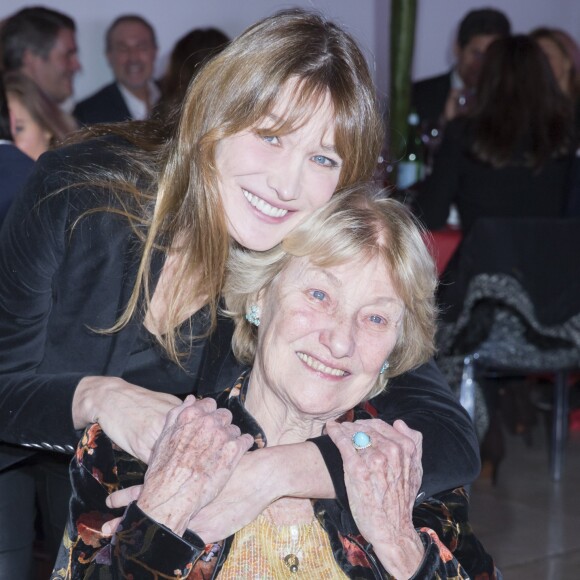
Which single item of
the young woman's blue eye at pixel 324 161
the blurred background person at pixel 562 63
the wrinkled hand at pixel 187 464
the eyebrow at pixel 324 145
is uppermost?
the eyebrow at pixel 324 145

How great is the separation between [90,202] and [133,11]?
4966 millimetres

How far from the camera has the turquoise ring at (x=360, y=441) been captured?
1829mm

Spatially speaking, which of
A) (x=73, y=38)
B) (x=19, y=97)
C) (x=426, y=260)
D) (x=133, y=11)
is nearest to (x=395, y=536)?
(x=426, y=260)

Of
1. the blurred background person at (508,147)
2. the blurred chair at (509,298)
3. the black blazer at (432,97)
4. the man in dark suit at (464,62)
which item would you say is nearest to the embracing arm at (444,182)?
the blurred background person at (508,147)

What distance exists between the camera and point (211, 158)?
202 cm

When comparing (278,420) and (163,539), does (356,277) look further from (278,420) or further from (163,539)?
(163,539)

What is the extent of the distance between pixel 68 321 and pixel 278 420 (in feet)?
1.47

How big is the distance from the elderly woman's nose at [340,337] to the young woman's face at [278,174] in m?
0.20

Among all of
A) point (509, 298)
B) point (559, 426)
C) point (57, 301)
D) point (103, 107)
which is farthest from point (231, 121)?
point (103, 107)

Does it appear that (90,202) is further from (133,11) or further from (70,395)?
(133,11)

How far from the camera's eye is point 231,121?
1.99m

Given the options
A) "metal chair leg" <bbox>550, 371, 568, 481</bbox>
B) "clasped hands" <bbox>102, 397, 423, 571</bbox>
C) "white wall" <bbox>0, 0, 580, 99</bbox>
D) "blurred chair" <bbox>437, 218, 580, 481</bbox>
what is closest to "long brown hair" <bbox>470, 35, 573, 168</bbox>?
"blurred chair" <bbox>437, 218, 580, 481</bbox>

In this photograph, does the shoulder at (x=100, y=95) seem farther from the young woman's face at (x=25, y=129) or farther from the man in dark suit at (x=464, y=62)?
the young woman's face at (x=25, y=129)

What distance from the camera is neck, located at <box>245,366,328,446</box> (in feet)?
6.46
